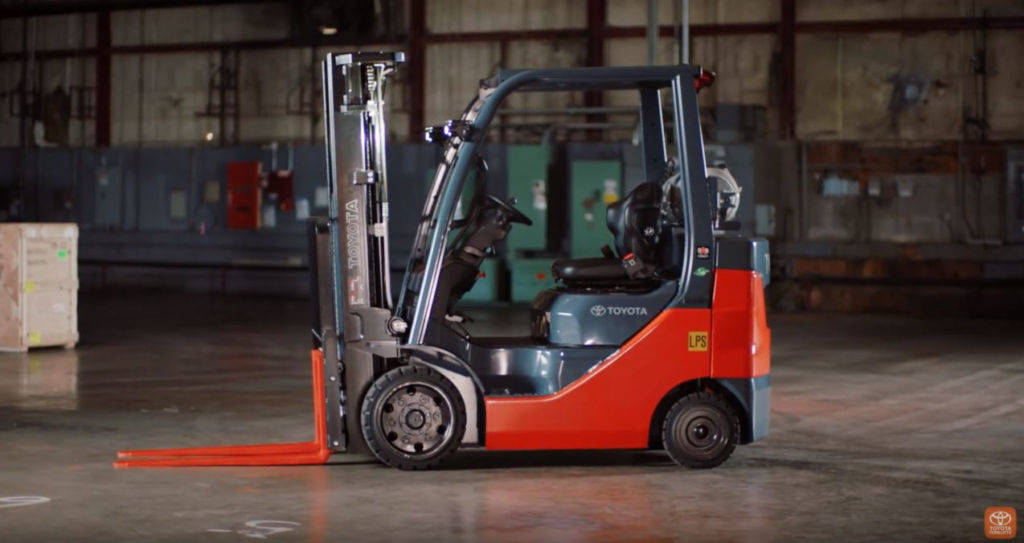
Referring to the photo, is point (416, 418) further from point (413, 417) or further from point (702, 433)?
point (702, 433)

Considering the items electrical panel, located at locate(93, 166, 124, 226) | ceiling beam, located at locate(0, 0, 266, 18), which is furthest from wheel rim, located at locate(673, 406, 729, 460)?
electrical panel, located at locate(93, 166, 124, 226)

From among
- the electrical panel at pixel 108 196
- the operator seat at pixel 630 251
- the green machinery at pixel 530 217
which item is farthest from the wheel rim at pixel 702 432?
the electrical panel at pixel 108 196

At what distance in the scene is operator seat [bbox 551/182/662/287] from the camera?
8.28m

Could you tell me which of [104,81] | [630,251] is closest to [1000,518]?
[630,251]

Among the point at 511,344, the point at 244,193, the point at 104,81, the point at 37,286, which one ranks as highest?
the point at 104,81

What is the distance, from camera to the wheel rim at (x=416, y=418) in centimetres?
794

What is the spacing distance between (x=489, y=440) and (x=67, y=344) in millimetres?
9241

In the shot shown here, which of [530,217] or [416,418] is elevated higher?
[530,217]

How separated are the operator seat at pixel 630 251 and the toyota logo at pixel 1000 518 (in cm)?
237

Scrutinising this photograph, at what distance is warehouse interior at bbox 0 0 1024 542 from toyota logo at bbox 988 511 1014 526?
0.74 m

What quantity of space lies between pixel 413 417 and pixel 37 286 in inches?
356

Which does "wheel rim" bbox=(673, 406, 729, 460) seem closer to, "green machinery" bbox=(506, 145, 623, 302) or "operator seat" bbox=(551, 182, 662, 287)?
"operator seat" bbox=(551, 182, 662, 287)

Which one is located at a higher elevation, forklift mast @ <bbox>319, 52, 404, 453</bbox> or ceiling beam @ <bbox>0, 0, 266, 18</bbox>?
ceiling beam @ <bbox>0, 0, 266, 18</bbox>

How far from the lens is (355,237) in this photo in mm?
8133
